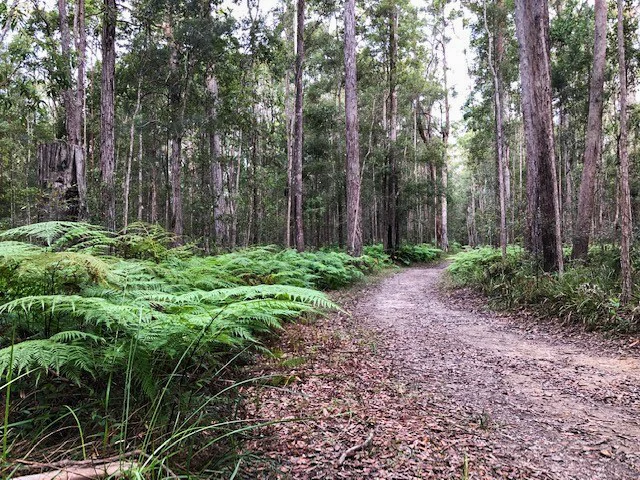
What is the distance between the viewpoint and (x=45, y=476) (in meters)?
1.43

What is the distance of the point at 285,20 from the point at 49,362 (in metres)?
24.6

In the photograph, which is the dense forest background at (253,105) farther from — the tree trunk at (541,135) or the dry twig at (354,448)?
the dry twig at (354,448)

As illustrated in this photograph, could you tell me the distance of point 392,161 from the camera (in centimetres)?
1991

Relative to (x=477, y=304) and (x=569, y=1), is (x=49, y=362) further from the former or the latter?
(x=569, y=1)

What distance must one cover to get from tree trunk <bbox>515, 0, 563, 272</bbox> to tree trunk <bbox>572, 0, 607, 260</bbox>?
2.51 metres

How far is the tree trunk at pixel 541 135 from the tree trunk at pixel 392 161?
10.7 metres

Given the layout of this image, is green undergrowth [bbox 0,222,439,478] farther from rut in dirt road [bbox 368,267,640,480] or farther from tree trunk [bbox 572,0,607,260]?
tree trunk [bbox 572,0,607,260]

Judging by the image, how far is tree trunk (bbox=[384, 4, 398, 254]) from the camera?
19.6 metres

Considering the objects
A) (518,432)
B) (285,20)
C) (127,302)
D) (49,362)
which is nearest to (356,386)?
(518,432)

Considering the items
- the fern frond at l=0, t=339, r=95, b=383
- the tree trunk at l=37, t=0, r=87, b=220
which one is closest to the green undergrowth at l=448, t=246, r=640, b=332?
the fern frond at l=0, t=339, r=95, b=383

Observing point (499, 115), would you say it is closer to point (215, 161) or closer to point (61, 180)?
point (215, 161)

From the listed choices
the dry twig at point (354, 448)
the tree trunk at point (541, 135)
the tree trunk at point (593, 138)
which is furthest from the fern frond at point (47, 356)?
the tree trunk at point (593, 138)

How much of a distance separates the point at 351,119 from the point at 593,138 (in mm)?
7474

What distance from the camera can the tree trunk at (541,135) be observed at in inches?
327
